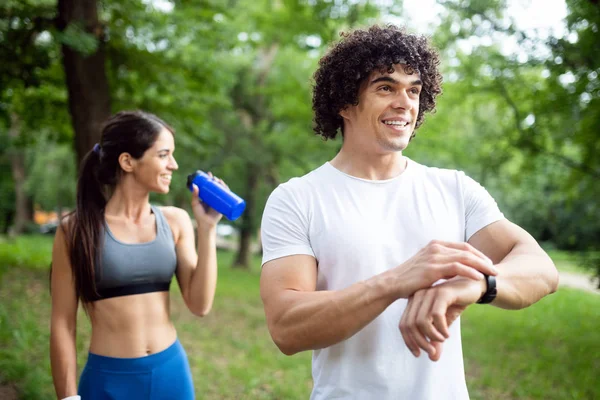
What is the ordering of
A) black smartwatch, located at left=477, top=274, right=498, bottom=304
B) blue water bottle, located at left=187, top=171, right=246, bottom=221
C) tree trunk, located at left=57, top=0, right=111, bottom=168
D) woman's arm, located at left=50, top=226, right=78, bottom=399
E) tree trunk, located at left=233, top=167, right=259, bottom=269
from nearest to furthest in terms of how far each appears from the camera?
black smartwatch, located at left=477, top=274, right=498, bottom=304
woman's arm, located at left=50, top=226, right=78, bottom=399
blue water bottle, located at left=187, top=171, right=246, bottom=221
tree trunk, located at left=57, top=0, right=111, bottom=168
tree trunk, located at left=233, top=167, right=259, bottom=269

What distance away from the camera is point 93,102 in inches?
301

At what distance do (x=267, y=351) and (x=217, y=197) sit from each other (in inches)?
193

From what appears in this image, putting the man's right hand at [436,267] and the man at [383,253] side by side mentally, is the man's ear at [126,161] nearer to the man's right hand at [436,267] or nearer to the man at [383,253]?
the man at [383,253]

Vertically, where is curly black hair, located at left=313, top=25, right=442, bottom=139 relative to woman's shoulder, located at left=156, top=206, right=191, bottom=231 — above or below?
above

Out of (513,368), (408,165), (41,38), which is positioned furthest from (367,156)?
(41,38)

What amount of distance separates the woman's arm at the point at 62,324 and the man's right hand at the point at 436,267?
1.75m

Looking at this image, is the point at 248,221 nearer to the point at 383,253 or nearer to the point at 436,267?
the point at 383,253

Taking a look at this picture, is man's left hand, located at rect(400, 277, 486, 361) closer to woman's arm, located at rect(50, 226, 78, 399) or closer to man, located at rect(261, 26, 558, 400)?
man, located at rect(261, 26, 558, 400)

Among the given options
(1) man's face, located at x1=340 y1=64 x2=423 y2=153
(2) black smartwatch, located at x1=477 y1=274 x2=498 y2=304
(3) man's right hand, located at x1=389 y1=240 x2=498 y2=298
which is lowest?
(2) black smartwatch, located at x1=477 y1=274 x2=498 y2=304

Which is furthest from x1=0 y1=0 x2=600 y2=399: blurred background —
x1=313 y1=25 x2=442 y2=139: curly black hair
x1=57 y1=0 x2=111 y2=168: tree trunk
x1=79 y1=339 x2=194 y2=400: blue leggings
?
x1=313 y1=25 x2=442 y2=139: curly black hair

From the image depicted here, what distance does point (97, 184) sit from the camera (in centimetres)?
295

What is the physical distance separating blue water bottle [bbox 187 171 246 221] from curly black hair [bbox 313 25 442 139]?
824 millimetres

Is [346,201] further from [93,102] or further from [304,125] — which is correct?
[304,125]

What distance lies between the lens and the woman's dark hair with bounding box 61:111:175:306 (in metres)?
2.62
